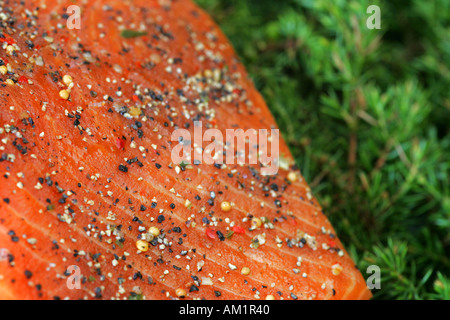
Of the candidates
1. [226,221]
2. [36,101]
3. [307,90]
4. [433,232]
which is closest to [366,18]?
[307,90]

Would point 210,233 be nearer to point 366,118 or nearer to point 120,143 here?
point 120,143

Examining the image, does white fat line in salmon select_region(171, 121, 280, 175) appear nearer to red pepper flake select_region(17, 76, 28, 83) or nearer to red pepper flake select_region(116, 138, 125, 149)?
red pepper flake select_region(116, 138, 125, 149)

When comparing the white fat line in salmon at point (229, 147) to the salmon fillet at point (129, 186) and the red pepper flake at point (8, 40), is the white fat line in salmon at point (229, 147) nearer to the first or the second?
the salmon fillet at point (129, 186)

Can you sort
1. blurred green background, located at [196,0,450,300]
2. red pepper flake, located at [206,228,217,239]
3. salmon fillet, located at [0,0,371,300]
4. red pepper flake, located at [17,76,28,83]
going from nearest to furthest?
salmon fillet, located at [0,0,371,300], red pepper flake, located at [17,76,28,83], red pepper flake, located at [206,228,217,239], blurred green background, located at [196,0,450,300]

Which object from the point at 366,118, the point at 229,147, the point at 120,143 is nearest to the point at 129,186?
the point at 120,143

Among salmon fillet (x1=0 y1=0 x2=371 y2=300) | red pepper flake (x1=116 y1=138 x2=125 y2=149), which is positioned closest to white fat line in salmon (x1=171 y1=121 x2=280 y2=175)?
salmon fillet (x1=0 y1=0 x2=371 y2=300)

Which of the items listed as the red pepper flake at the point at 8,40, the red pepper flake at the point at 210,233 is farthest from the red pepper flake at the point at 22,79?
the red pepper flake at the point at 210,233
